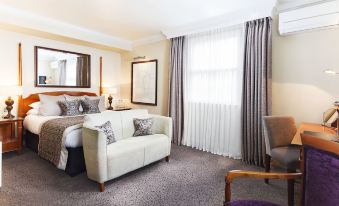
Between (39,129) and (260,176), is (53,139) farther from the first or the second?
(260,176)

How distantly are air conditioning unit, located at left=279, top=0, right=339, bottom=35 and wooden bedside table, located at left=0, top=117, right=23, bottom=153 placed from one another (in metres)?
4.73

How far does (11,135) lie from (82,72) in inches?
80.0

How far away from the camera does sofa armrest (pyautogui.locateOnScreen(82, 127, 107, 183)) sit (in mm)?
2238


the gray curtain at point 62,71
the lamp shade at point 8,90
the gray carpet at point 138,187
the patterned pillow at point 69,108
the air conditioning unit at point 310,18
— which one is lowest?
the gray carpet at point 138,187

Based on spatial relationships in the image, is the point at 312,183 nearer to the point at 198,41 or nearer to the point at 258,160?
the point at 258,160

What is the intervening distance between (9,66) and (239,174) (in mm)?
4546

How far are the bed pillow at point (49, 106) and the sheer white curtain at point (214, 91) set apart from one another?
263 cm

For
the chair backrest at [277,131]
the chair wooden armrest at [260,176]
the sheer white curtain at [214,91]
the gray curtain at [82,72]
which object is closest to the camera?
the chair wooden armrest at [260,176]

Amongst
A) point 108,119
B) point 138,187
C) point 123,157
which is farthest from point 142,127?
point 138,187

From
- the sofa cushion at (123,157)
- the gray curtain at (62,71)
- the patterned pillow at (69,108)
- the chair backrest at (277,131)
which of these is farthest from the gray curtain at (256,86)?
the gray curtain at (62,71)

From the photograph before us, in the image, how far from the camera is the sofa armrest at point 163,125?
3.27 metres

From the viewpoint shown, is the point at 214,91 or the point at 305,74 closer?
the point at 305,74

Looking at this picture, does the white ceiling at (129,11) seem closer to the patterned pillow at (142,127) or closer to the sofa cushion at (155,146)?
the patterned pillow at (142,127)

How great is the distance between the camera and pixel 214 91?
3775 mm
